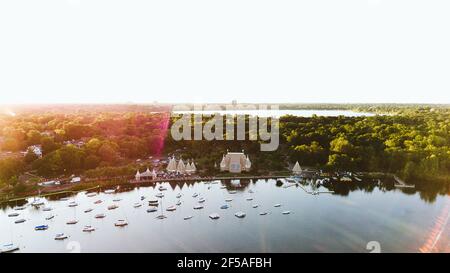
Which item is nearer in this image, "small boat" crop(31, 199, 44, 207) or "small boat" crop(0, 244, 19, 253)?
"small boat" crop(0, 244, 19, 253)

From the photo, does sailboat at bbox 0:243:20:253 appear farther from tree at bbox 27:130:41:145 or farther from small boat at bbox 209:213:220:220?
tree at bbox 27:130:41:145

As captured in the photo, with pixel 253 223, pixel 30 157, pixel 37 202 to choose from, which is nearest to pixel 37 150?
pixel 30 157

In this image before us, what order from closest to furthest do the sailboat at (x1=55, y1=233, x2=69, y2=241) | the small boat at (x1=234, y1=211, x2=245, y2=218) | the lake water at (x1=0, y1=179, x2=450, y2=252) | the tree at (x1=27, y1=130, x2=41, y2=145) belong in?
1. the lake water at (x1=0, y1=179, x2=450, y2=252)
2. the sailboat at (x1=55, y1=233, x2=69, y2=241)
3. the small boat at (x1=234, y1=211, x2=245, y2=218)
4. the tree at (x1=27, y1=130, x2=41, y2=145)

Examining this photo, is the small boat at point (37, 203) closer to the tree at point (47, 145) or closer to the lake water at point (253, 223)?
the lake water at point (253, 223)

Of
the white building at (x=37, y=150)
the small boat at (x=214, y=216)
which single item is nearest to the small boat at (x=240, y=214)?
the small boat at (x=214, y=216)

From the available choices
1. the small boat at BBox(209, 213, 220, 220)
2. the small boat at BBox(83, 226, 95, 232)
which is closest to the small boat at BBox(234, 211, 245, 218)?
the small boat at BBox(209, 213, 220, 220)
